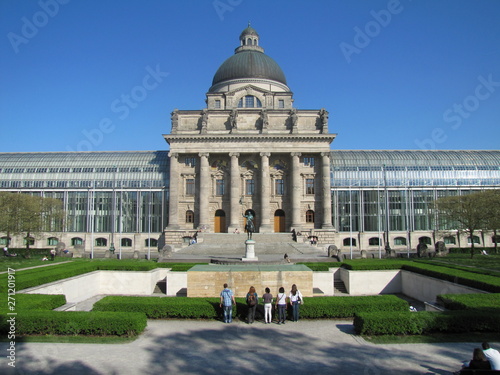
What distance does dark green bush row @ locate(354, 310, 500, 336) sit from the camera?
17.0m

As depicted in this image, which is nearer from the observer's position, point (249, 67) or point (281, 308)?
point (281, 308)

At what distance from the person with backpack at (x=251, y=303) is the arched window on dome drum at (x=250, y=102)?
5648 centimetres

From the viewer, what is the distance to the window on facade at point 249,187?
69.6 m

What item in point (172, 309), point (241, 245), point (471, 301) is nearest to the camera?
point (471, 301)

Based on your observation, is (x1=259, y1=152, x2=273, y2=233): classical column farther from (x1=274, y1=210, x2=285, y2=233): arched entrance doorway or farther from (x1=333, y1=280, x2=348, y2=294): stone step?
(x1=333, y1=280, x2=348, y2=294): stone step

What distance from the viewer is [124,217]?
7294 cm

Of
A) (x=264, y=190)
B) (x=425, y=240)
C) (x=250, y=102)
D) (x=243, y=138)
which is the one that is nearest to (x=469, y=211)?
(x=425, y=240)

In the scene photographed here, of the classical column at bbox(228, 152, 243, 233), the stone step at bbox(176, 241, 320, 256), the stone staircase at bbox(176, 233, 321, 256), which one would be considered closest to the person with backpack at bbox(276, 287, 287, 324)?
the stone staircase at bbox(176, 233, 321, 256)

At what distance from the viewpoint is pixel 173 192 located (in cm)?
6769

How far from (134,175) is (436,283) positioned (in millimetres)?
58057

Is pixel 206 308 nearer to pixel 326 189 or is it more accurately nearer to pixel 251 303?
pixel 251 303

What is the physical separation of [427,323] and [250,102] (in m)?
60.3

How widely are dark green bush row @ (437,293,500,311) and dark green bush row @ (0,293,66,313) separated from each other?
18743 millimetres

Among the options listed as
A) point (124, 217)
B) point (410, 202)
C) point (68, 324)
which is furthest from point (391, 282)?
point (124, 217)
